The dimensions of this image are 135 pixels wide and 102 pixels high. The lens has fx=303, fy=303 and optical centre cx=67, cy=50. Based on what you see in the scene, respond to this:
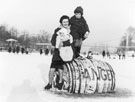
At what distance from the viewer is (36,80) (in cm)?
250

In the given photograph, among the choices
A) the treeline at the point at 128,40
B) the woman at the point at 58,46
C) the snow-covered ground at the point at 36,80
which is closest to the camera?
the snow-covered ground at the point at 36,80

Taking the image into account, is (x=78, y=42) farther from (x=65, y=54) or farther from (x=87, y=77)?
(x=87, y=77)

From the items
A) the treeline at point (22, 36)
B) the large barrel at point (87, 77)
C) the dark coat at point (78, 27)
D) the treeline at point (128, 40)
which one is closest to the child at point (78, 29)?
the dark coat at point (78, 27)

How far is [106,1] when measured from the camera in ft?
8.54

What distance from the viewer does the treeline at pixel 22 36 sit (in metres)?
2.50

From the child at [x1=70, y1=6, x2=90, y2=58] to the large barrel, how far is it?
0.43 ft

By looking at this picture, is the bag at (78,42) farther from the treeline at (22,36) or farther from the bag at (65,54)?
the treeline at (22,36)

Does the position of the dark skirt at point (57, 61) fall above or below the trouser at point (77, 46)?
below

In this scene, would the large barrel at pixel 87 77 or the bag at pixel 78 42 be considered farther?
the bag at pixel 78 42

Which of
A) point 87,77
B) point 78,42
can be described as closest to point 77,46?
point 78,42

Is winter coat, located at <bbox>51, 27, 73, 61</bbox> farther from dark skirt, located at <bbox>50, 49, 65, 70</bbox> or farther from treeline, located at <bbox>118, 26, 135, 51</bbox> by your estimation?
treeline, located at <bbox>118, 26, 135, 51</bbox>

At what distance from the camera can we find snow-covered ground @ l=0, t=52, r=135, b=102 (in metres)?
2.31

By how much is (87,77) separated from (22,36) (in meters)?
0.65

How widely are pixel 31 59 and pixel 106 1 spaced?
2.67 ft
